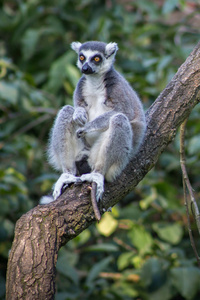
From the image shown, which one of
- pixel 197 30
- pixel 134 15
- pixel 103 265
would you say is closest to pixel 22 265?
pixel 103 265

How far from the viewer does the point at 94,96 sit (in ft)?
16.9

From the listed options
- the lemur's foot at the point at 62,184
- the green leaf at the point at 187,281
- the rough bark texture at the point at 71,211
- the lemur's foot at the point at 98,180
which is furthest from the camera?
the green leaf at the point at 187,281

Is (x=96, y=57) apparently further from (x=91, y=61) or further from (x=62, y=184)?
(x=62, y=184)

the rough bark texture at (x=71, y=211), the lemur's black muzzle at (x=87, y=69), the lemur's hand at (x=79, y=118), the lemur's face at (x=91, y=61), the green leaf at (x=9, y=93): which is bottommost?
the rough bark texture at (x=71, y=211)

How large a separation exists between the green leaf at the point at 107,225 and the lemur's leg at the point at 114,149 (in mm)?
2575

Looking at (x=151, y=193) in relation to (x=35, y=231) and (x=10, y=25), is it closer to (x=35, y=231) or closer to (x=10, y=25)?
(x=35, y=231)

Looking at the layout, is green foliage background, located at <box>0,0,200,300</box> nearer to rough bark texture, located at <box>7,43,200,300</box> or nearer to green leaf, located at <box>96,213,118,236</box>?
green leaf, located at <box>96,213,118,236</box>

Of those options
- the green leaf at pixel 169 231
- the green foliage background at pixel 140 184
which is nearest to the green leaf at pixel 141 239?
the green foliage background at pixel 140 184

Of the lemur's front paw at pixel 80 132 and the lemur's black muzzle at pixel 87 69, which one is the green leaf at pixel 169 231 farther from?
the lemur's black muzzle at pixel 87 69

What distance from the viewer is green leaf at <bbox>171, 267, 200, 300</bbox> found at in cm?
630

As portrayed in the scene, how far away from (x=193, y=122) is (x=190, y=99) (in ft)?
8.57

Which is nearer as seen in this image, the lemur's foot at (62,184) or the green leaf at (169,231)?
the lemur's foot at (62,184)

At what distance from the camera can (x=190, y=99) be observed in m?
4.79

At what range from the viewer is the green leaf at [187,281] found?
630 centimetres
